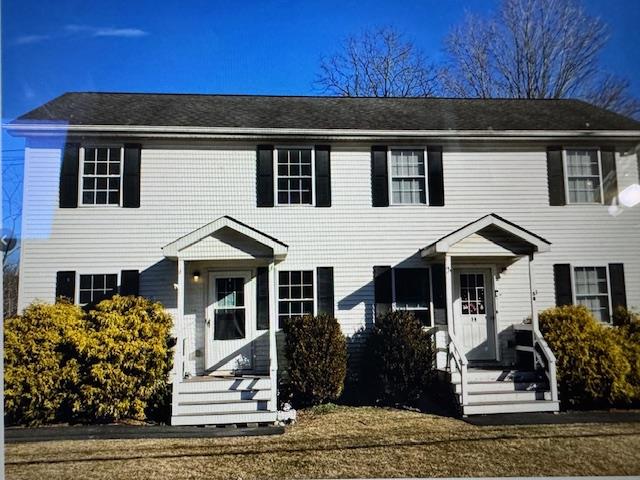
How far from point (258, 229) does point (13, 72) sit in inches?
115

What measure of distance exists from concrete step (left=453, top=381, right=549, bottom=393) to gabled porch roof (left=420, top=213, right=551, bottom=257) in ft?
5.08

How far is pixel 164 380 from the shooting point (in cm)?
562

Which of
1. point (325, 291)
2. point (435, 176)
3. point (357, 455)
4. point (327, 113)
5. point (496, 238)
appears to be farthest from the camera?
point (327, 113)

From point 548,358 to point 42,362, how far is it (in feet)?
18.1

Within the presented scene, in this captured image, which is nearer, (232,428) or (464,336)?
(232,428)

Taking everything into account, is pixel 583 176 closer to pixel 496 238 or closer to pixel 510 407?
pixel 496 238

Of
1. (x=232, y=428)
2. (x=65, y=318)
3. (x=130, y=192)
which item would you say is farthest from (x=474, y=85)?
(x=65, y=318)

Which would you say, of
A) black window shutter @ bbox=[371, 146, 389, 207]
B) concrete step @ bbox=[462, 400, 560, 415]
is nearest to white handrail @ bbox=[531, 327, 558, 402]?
concrete step @ bbox=[462, 400, 560, 415]

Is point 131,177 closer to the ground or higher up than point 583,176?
higher up

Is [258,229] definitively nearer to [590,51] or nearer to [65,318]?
[65,318]

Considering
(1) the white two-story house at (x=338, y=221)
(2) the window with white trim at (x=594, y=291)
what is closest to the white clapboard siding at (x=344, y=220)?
(1) the white two-story house at (x=338, y=221)

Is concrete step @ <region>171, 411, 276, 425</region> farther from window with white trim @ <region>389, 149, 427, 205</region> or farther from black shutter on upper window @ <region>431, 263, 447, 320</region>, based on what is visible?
window with white trim @ <region>389, 149, 427, 205</region>

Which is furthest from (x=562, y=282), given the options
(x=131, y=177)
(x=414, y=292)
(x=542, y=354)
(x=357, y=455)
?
(x=131, y=177)

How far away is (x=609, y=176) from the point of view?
5316mm
